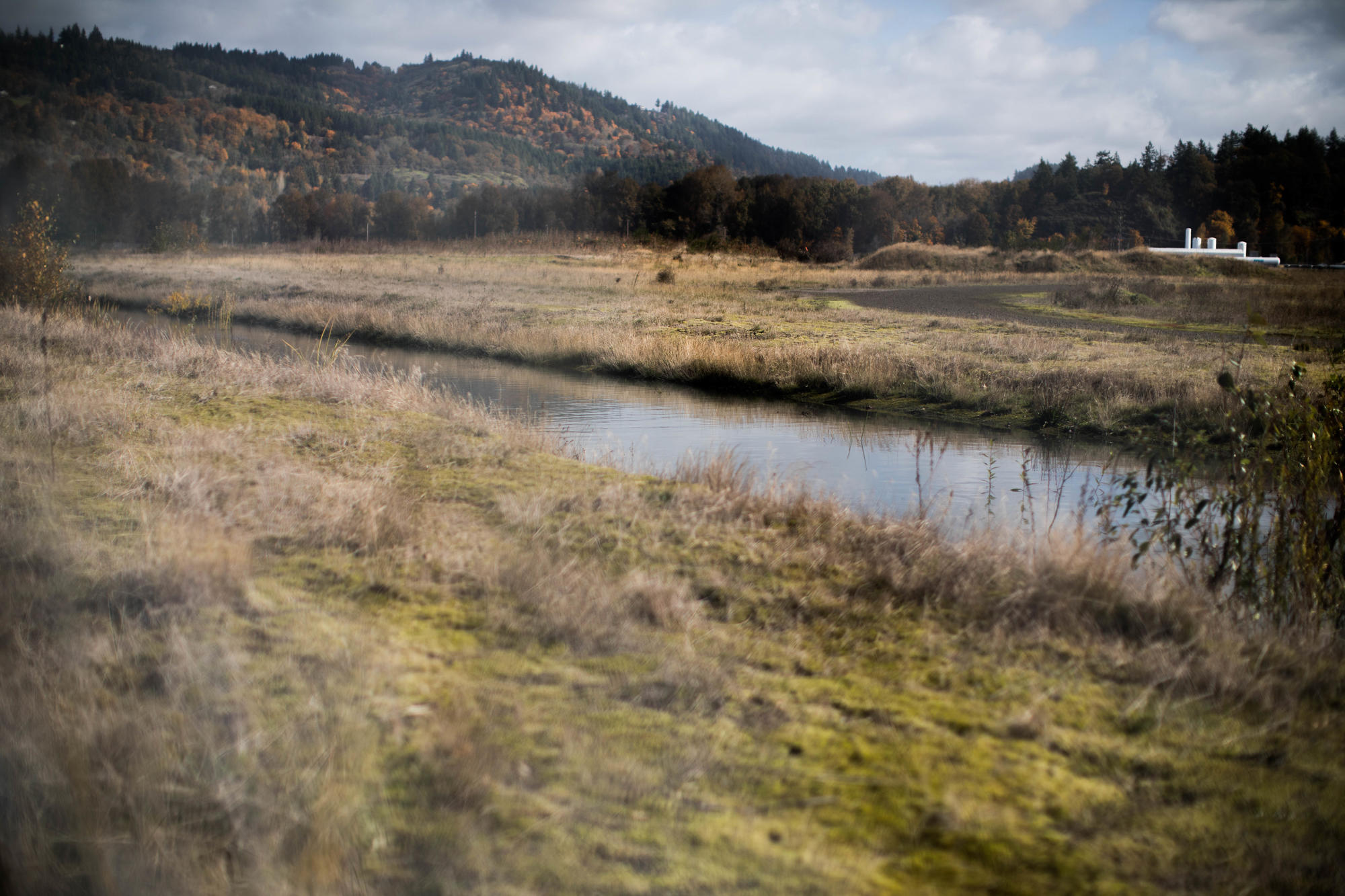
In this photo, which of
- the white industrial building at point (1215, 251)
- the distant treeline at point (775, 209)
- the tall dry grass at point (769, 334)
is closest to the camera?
the tall dry grass at point (769, 334)

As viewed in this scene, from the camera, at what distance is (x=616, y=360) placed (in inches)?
816

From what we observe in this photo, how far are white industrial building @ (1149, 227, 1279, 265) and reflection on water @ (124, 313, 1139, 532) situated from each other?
37.7 metres

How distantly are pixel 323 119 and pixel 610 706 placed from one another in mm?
89659

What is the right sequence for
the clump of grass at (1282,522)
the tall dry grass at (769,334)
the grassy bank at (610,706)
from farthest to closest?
the tall dry grass at (769,334), the clump of grass at (1282,522), the grassy bank at (610,706)

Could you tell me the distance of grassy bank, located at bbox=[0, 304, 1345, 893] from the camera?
2652 mm

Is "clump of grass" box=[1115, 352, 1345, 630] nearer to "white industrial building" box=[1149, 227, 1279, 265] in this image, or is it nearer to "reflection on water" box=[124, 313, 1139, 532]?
"reflection on water" box=[124, 313, 1139, 532]

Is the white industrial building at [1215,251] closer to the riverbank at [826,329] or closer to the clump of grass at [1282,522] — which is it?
the riverbank at [826,329]

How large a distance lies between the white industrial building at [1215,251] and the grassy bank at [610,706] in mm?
46524

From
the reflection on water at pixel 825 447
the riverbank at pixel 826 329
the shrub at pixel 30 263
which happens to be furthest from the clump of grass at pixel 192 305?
the shrub at pixel 30 263

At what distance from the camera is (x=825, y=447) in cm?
1287

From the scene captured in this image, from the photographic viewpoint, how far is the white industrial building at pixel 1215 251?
45.4 meters

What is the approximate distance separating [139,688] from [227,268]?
47.0 metres

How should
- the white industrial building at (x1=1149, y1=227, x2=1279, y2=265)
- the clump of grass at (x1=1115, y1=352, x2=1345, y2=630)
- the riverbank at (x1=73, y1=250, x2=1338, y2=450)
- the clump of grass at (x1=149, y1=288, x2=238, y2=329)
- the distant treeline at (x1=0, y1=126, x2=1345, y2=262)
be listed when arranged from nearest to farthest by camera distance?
the clump of grass at (x1=1115, y1=352, x2=1345, y2=630) < the riverbank at (x1=73, y1=250, x2=1338, y2=450) < the clump of grass at (x1=149, y1=288, x2=238, y2=329) < the white industrial building at (x1=1149, y1=227, x2=1279, y2=265) < the distant treeline at (x1=0, y1=126, x2=1345, y2=262)

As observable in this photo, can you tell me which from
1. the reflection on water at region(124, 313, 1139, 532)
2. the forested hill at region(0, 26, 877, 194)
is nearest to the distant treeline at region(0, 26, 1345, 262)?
the forested hill at region(0, 26, 877, 194)
